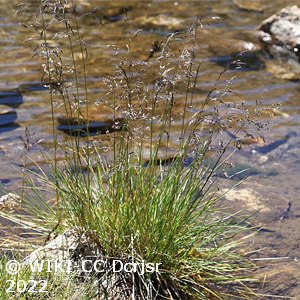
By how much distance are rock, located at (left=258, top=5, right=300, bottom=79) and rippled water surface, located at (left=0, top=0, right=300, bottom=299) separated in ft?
0.74

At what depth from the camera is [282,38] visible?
9.76 meters

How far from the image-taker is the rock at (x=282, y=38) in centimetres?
930

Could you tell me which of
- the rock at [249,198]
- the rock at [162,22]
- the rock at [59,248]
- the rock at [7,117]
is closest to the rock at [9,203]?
the rock at [59,248]

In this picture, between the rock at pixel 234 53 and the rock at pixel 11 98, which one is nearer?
the rock at pixel 11 98

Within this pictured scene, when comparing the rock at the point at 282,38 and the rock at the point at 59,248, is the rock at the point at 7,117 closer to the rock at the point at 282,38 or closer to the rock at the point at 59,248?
the rock at the point at 59,248

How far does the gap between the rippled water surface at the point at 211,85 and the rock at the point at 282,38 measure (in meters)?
0.22

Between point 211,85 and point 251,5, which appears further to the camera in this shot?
point 251,5

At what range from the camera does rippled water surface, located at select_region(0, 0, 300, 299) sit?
532 centimetres

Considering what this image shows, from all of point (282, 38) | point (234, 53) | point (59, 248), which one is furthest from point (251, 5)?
point (59, 248)

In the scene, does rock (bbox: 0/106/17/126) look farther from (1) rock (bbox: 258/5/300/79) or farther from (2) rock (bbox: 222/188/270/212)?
(1) rock (bbox: 258/5/300/79)

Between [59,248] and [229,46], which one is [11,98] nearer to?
[229,46]

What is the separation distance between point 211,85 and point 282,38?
212 centimetres

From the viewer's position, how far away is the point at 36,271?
11.6ft

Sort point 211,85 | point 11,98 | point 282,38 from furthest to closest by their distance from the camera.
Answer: point 282,38 < point 211,85 < point 11,98
